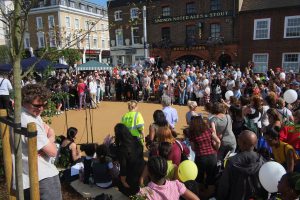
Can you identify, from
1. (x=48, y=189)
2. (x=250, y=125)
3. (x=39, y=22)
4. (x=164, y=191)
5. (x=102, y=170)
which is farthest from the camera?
(x=39, y=22)

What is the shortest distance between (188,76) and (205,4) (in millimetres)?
13542

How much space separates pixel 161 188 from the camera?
2809 millimetres

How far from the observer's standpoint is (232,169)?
344cm

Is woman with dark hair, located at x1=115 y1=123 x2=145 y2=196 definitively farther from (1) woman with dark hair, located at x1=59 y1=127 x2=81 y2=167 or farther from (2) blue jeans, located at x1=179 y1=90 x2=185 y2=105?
(2) blue jeans, located at x1=179 y1=90 x2=185 y2=105

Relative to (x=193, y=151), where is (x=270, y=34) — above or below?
above

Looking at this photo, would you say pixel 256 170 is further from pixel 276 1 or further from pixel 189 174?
pixel 276 1

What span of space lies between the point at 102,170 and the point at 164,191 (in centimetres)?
234

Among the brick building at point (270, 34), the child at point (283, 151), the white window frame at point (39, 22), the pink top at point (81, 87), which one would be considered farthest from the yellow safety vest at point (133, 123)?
the white window frame at point (39, 22)

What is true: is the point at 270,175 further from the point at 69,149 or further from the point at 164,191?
the point at 69,149

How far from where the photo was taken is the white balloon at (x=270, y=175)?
10.4ft

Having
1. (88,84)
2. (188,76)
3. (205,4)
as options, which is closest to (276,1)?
(205,4)

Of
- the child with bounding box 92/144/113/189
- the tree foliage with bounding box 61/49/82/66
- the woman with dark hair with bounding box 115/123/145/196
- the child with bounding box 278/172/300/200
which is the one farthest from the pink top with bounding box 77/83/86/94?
the child with bounding box 278/172/300/200

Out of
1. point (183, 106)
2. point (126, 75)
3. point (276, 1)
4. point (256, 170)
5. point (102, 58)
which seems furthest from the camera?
point (102, 58)

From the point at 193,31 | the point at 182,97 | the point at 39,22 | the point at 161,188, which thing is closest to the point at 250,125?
the point at 161,188
